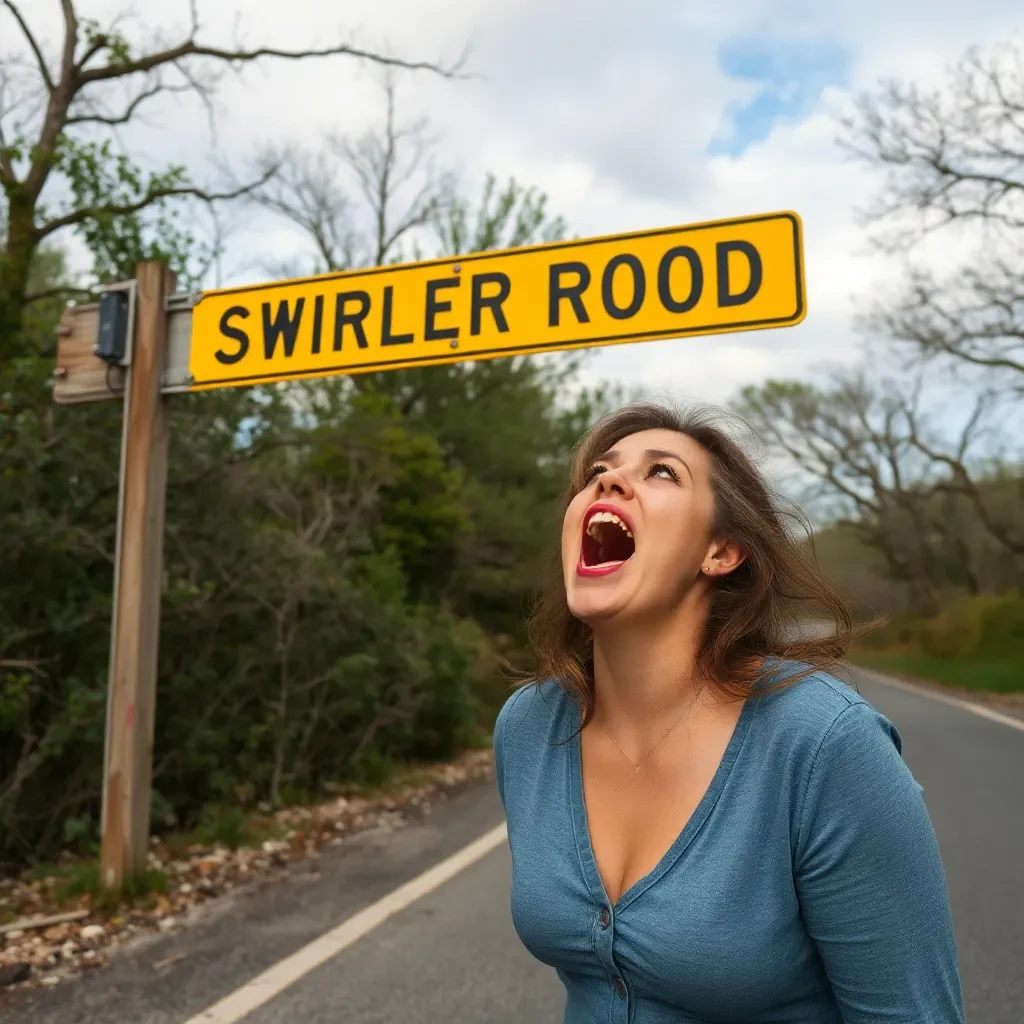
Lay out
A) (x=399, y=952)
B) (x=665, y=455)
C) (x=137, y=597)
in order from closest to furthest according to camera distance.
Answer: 1. (x=665, y=455)
2. (x=399, y=952)
3. (x=137, y=597)

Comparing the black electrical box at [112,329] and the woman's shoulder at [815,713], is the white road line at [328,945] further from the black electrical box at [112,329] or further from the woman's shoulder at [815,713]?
the black electrical box at [112,329]

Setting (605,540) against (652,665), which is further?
(605,540)

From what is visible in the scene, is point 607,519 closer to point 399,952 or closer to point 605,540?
point 605,540

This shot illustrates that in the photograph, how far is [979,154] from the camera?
1925 centimetres

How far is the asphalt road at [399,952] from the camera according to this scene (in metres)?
3.42

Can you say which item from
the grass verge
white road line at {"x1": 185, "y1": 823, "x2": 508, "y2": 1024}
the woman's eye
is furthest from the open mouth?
the grass verge

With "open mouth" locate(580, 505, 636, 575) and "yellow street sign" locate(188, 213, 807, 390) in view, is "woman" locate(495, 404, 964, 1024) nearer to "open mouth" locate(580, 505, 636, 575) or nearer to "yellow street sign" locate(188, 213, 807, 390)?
"open mouth" locate(580, 505, 636, 575)

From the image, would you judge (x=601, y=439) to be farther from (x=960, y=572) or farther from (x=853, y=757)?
(x=960, y=572)

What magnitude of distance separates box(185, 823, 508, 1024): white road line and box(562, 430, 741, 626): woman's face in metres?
2.53

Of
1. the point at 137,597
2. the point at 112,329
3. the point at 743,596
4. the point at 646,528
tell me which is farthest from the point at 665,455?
the point at 112,329

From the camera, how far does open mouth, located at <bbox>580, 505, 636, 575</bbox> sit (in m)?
1.67

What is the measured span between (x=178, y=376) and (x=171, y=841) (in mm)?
2766

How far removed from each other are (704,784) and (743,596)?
37 centimetres

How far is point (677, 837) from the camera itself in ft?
4.76
